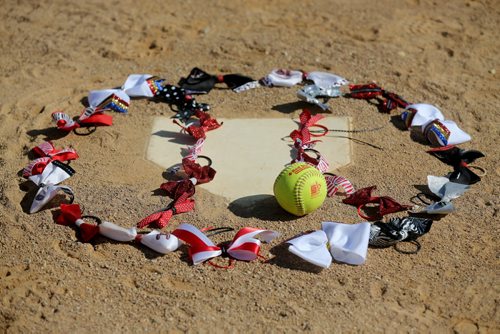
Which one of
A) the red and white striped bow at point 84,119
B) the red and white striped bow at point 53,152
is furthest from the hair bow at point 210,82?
the red and white striped bow at point 53,152

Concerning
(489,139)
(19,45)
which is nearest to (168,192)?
(489,139)

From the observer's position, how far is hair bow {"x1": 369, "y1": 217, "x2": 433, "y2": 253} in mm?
6133

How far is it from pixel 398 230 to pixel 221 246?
4.99 ft

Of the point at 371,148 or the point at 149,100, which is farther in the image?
the point at 149,100

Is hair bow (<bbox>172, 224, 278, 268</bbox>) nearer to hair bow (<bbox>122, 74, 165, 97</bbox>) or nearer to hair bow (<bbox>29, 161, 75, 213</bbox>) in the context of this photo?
hair bow (<bbox>29, 161, 75, 213</bbox>)

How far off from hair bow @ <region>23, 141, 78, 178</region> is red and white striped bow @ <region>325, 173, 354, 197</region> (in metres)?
2.59

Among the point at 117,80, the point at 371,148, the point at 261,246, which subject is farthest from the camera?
the point at 117,80

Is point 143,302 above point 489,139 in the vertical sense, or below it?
below

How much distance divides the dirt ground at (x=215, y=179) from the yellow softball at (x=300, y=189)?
0.18 metres

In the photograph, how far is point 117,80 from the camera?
880 cm

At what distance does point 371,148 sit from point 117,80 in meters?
3.28

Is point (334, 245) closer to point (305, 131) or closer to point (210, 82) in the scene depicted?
point (305, 131)

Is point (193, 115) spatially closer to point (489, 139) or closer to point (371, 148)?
point (371, 148)

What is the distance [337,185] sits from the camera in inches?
266
